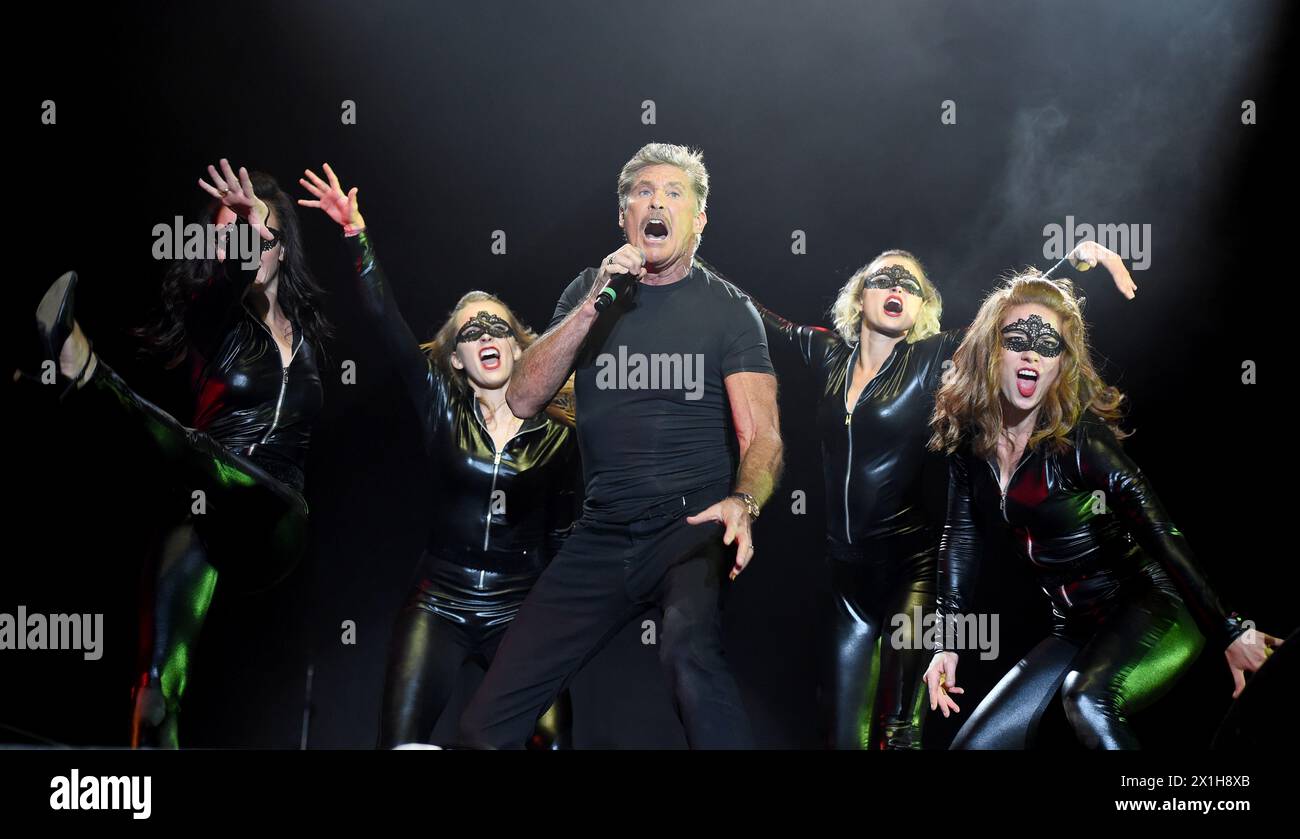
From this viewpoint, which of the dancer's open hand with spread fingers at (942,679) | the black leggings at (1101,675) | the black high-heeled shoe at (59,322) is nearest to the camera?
the black leggings at (1101,675)

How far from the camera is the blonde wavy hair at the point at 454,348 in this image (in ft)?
15.4

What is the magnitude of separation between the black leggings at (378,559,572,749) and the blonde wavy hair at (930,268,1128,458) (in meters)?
1.69

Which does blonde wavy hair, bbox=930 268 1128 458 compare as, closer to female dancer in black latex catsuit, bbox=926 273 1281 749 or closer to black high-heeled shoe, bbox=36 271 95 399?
female dancer in black latex catsuit, bbox=926 273 1281 749

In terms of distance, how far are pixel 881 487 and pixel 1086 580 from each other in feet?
2.64

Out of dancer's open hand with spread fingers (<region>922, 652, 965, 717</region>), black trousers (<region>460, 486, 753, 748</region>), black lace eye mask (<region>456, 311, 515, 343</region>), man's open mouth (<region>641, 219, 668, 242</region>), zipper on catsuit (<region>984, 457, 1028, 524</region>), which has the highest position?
man's open mouth (<region>641, 219, 668, 242</region>)

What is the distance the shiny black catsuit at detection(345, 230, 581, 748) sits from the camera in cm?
446

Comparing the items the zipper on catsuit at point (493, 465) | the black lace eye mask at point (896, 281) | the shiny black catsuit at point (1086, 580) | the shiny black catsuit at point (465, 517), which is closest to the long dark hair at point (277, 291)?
the shiny black catsuit at point (465, 517)

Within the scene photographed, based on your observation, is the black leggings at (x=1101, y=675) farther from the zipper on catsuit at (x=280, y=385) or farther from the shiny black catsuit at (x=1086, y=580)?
the zipper on catsuit at (x=280, y=385)

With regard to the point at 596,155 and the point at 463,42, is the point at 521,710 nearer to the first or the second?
the point at 596,155

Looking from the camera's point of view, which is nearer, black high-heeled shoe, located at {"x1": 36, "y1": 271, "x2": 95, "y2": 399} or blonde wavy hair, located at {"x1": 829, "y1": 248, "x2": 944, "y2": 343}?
black high-heeled shoe, located at {"x1": 36, "y1": 271, "x2": 95, "y2": 399}

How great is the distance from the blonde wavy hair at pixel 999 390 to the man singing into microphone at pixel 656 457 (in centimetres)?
73

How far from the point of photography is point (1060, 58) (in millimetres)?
4902

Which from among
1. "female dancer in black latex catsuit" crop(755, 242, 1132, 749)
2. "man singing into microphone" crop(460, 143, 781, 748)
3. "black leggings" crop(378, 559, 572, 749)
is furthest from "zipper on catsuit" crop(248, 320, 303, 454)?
"female dancer in black latex catsuit" crop(755, 242, 1132, 749)

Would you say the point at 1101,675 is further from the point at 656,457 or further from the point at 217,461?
the point at 217,461
